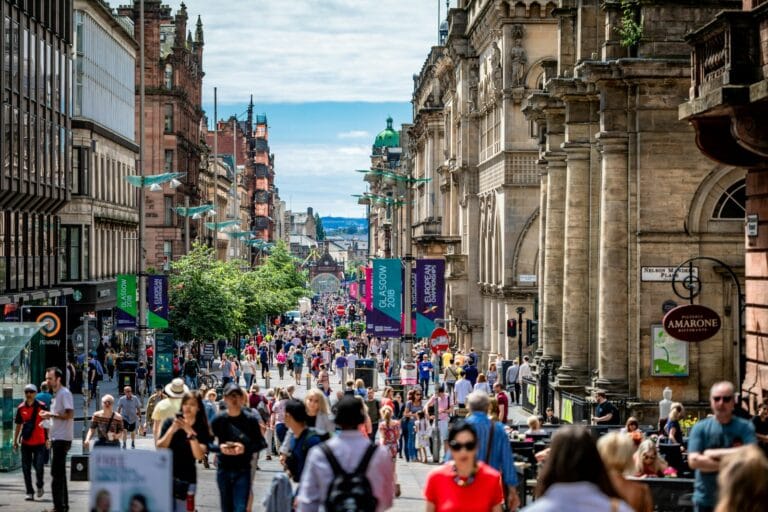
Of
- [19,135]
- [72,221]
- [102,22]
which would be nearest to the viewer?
[19,135]

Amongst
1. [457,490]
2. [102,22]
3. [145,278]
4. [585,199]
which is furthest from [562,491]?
[102,22]

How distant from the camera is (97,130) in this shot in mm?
68062

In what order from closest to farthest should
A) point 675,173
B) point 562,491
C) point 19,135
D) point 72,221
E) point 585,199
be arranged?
1. point 562,491
2. point 675,173
3. point 585,199
4. point 19,135
5. point 72,221

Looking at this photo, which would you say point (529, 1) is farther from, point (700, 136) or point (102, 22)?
point (700, 136)

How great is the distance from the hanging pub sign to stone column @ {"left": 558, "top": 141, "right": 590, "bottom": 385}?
10.5m

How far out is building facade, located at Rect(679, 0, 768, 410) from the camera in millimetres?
19188

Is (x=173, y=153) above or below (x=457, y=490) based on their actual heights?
above

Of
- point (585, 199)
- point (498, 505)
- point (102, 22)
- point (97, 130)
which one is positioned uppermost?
point (102, 22)

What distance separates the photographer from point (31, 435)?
19.7 m

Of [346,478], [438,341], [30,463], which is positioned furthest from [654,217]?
[346,478]

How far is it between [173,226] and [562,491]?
9008cm

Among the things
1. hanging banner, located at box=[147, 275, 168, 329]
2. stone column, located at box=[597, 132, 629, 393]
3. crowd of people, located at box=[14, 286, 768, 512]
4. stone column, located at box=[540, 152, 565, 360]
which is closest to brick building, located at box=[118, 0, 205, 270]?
hanging banner, located at box=[147, 275, 168, 329]

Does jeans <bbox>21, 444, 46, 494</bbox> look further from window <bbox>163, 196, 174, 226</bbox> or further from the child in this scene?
window <bbox>163, 196, 174, 226</bbox>

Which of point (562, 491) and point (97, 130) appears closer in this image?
point (562, 491)
